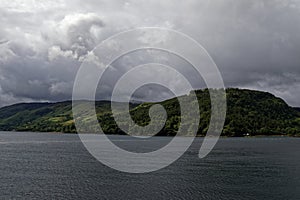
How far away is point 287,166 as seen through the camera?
131375mm

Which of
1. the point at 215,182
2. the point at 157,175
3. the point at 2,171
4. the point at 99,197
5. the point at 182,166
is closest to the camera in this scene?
the point at 99,197

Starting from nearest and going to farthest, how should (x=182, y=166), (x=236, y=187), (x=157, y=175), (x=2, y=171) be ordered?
(x=236, y=187)
(x=157, y=175)
(x=2, y=171)
(x=182, y=166)

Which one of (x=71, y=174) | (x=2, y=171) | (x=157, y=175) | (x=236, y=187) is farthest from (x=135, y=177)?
(x=2, y=171)

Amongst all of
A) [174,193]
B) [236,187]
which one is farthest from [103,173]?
[236,187]

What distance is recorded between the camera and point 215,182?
9662 centimetres

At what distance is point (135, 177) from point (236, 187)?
3070cm

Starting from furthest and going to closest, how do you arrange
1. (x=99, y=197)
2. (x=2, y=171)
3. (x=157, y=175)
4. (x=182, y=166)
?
(x=182, y=166) < (x=2, y=171) < (x=157, y=175) < (x=99, y=197)

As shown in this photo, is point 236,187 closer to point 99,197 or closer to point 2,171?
point 99,197

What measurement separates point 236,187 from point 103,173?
44244 mm

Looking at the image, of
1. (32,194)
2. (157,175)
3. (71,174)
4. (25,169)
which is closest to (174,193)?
(157,175)

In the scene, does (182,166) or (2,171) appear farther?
(182,166)

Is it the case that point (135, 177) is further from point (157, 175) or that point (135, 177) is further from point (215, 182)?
point (215, 182)

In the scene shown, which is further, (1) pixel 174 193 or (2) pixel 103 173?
(2) pixel 103 173

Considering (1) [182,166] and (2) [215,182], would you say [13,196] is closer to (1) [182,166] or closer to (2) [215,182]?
(2) [215,182]
